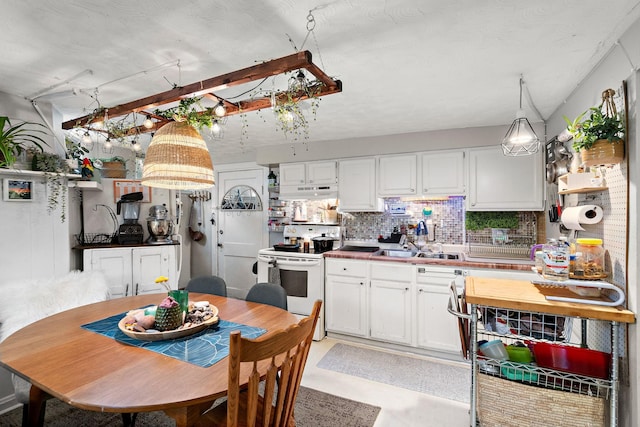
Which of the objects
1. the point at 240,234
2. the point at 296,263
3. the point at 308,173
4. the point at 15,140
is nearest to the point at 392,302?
the point at 296,263

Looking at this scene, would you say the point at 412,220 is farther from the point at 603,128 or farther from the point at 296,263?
the point at 603,128

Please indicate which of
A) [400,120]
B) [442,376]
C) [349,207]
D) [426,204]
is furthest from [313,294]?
[400,120]

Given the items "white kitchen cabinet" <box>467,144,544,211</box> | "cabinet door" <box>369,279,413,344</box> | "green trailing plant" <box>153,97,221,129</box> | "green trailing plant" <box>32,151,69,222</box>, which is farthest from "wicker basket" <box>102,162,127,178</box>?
"white kitchen cabinet" <box>467,144,544,211</box>

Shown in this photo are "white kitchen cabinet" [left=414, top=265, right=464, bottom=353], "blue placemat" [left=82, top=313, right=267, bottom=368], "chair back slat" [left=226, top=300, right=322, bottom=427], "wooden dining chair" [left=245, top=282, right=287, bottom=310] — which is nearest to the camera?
"chair back slat" [left=226, top=300, right=322, bottom=427]

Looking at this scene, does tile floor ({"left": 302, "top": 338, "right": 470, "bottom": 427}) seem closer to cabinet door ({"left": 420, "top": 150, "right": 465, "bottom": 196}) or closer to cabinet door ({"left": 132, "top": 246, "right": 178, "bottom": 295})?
cabinet door ({"left": 420, "top": 150, "right": 465, "bottom": 196})

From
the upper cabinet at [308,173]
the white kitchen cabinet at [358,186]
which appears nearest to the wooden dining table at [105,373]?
the white kitchen cabinet at [358,186]

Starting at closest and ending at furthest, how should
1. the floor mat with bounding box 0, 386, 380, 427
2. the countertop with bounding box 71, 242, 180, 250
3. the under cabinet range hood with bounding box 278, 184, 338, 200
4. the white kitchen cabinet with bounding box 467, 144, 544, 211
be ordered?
1. the floor mat with bounding box 0, 386, 380, 427
2. the white kitchen cabinet with bounding box 467, 144, 544, 211
3. the countertop with bounding box 71, 242, 180, 250
4. the under cabinet range hood with bounding box 278, 184, 338, 200

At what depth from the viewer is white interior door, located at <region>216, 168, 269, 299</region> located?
4.75m

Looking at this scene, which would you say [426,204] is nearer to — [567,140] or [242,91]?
[567,140]

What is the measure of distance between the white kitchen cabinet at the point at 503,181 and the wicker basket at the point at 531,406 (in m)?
1.96

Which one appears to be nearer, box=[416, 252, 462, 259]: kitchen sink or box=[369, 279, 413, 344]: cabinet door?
box=[369, 279, 413, 344]: cabinet door

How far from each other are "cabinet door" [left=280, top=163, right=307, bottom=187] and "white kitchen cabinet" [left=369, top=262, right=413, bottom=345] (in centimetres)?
151

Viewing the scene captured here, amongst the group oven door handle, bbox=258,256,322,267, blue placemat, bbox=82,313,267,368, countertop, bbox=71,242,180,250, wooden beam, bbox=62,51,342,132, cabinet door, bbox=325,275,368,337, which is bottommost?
cabinet door, bbox=325,275,368,337

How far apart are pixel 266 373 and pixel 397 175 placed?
278 centimetres
